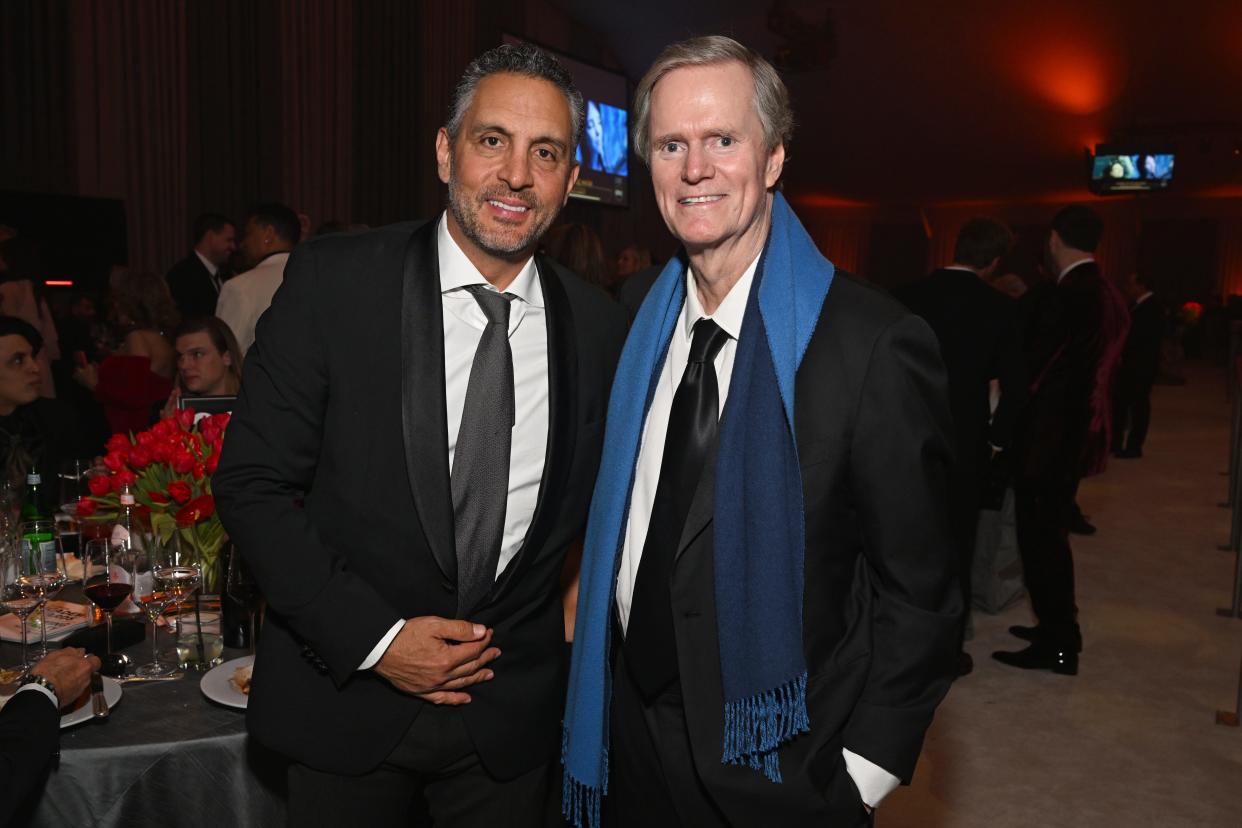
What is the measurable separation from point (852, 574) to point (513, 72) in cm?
96

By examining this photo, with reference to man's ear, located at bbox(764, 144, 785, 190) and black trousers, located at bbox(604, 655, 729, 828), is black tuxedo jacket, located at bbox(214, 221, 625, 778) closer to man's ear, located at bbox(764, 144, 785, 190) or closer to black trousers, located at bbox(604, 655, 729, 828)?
black trousers, located at bbox(604, 655, 729, 828)

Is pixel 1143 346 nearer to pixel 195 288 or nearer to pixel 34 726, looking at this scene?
pixel 195 288

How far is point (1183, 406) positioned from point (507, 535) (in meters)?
14.4

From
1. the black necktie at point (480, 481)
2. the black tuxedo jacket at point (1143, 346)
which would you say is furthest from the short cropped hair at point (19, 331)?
the black tuxedo jacket at point (1143, 346)

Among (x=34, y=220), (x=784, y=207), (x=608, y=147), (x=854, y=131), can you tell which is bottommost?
(x=784, y=207)

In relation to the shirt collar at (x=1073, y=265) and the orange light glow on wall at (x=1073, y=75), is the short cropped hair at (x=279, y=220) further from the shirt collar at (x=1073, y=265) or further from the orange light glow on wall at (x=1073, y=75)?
the orange light glow on wall at (x=1073, y=75)

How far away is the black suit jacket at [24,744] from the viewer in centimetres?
145

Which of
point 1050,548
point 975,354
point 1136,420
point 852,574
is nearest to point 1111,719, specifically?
point 1050,548

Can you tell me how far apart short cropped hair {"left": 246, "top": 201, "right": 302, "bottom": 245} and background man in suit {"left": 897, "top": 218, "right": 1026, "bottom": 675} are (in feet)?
9.72

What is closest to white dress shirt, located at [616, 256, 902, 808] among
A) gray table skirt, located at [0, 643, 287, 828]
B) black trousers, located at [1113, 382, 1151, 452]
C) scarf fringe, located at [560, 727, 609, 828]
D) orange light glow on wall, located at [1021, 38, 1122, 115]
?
scarf fringe, located at [560, 727, 609, 828]

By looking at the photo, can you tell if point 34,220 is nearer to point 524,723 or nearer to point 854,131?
point 524,723

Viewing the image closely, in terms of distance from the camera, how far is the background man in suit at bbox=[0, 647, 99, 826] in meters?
1.45

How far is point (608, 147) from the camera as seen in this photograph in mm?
11375

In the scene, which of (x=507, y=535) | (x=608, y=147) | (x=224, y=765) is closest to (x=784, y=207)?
(x=507, y=535)
